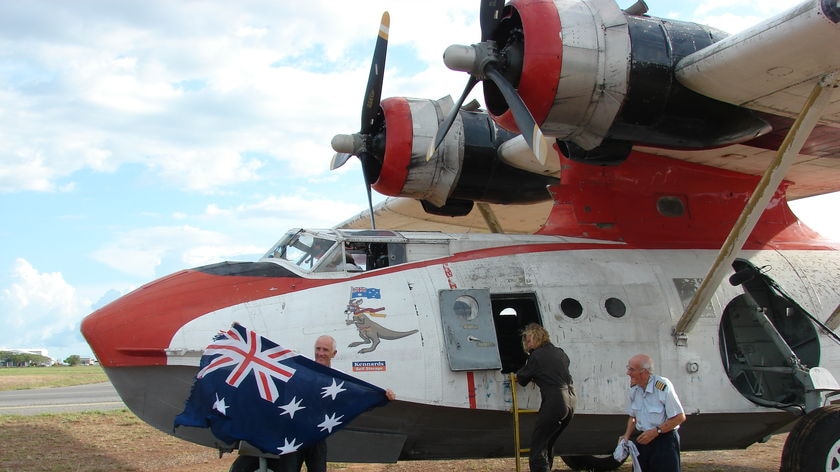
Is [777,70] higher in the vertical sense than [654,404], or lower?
higher

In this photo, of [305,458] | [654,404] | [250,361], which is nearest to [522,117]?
[654,404]

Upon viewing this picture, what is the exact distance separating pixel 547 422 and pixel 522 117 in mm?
2815

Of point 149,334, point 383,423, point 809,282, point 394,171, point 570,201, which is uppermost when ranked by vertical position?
point 394,171

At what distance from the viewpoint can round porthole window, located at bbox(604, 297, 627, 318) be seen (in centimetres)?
765

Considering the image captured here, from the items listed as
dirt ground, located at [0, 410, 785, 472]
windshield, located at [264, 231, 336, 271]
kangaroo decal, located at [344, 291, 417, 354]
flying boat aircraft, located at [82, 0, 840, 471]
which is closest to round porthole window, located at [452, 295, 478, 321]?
flying boat aircraft, located at [82, 0, 840, 471]

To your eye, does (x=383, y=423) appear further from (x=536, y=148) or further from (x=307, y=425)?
(x=536, y=148)

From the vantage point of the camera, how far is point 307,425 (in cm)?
527

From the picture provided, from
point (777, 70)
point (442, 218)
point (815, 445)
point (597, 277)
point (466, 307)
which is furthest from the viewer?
point (442, 218)

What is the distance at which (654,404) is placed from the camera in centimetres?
563

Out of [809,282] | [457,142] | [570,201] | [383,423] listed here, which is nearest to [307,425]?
[383,423]

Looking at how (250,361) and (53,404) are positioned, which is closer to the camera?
(250,361)

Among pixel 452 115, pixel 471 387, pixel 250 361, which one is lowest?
pixel 471 387

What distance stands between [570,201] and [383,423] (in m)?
3.67

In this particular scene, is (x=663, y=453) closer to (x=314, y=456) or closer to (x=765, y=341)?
(x=314, y=456)
